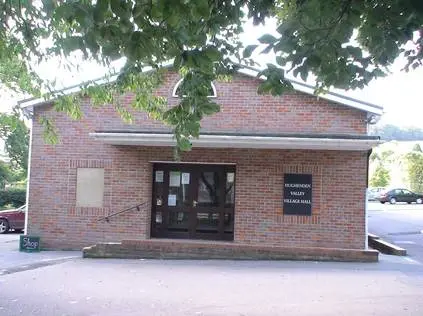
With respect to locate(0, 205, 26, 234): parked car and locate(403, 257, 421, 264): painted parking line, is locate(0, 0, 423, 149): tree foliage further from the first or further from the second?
locate(0, 205, 26, 234): parked car

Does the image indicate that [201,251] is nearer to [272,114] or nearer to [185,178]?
[185,178]

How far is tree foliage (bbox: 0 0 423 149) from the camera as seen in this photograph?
4309 millimetres

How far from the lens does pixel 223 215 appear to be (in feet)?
51.4

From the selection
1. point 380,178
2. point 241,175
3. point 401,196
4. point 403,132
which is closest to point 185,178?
point 241,175

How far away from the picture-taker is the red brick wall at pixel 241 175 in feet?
48.9

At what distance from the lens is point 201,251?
554 inches

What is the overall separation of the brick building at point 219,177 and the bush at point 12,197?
70.4ft

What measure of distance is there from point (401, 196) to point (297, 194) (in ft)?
134

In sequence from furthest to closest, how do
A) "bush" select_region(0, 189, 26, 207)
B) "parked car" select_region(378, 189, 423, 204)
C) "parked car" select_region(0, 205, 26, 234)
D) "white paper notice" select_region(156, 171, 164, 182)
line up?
"parked car" select_region(378, 189, 423, 204), "bush" select_region(0, 189, 26, 207), "parked car" select_region(0, 205, 26, 234), "white paper notice" select_region(156, 171, 164, 182)

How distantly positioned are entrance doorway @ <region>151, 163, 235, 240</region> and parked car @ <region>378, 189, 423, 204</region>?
132 feet

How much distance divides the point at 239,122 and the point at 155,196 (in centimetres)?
314

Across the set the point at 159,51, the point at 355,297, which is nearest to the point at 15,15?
the point at 159,51

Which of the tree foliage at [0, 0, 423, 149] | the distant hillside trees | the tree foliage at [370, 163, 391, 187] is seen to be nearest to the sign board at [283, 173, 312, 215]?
the tree foliage at [0, 0, 423, 149]

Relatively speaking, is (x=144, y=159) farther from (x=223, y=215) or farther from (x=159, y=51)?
(x=159, y=51)
